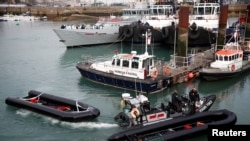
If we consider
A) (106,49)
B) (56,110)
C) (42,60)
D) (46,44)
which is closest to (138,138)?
(56,110)

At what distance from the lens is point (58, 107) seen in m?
17.3

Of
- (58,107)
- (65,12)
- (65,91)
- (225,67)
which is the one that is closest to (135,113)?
(58,107)

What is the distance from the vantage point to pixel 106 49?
133 ft

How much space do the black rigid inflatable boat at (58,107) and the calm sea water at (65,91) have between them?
290mm

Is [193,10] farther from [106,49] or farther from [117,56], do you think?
[117,56]

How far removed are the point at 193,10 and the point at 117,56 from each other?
2288 centimetres

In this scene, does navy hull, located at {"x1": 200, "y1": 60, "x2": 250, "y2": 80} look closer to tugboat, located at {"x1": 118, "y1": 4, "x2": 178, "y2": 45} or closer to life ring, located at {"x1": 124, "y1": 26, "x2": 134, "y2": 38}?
tugboat, located at {"x1": 118, "y1": 4, "x2": 178, "y2": 45}

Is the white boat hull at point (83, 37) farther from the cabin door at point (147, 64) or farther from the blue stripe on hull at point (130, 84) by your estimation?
the cabin door at point (147, 64)

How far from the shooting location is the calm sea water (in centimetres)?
1480

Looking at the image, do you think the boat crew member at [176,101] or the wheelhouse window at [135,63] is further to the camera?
the wheelhouse window at [135,63]

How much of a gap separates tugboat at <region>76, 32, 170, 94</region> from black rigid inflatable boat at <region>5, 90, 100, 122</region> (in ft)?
14.2

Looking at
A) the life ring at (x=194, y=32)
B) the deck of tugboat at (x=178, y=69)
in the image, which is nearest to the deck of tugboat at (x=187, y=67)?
the deck of tugboat at (x=178, y=69)

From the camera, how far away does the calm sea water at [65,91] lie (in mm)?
14798

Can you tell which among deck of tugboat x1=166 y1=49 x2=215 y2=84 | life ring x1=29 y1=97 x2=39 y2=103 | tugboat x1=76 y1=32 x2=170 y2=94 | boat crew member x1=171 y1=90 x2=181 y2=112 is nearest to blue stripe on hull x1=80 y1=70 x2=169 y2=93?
tugboat x1=76 y1=32 x2=170 y2=94
